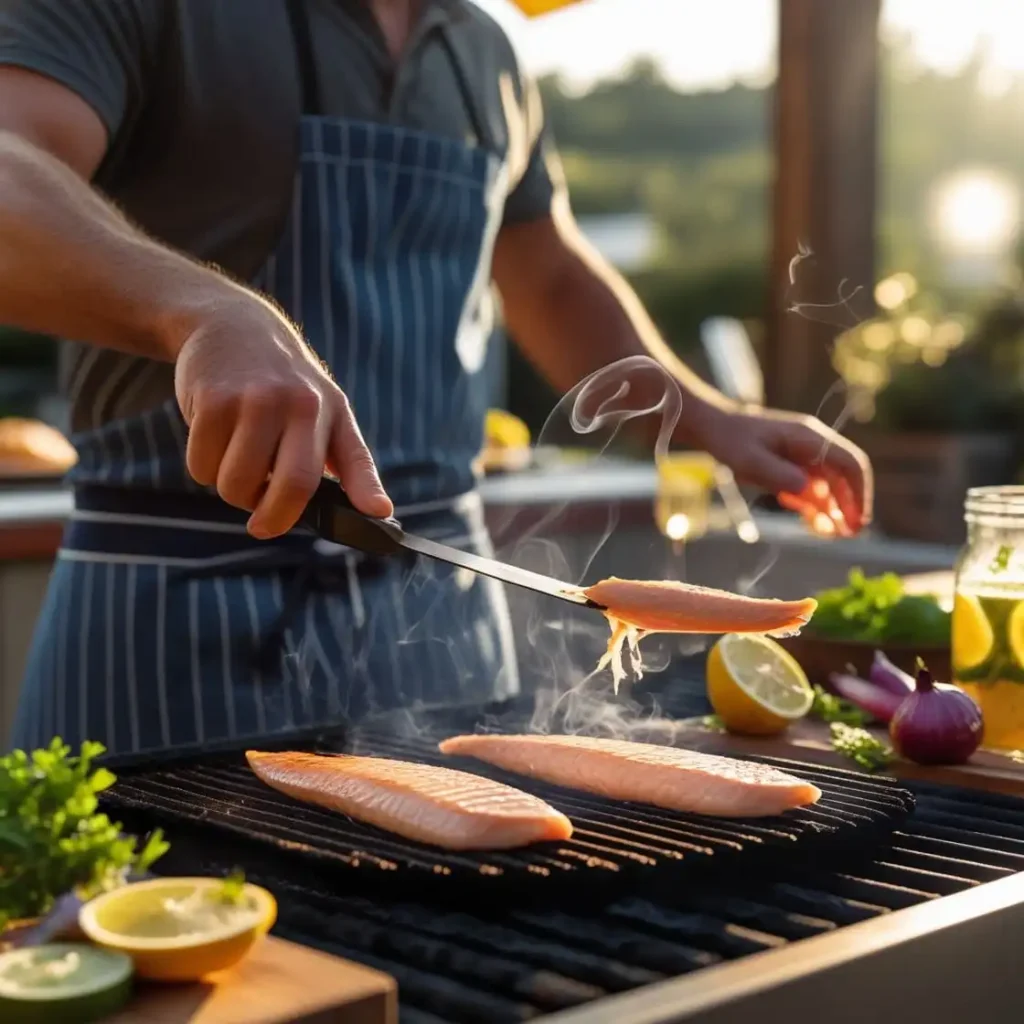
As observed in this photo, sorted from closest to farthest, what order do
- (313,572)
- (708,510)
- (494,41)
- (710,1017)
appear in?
(710,1017) → (313,572) → (494,41) → (708,510)

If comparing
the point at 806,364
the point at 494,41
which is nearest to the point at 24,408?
the point at 806,364

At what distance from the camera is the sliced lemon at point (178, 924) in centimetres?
108

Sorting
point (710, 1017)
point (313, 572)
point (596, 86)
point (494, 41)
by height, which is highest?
point (596, 86)

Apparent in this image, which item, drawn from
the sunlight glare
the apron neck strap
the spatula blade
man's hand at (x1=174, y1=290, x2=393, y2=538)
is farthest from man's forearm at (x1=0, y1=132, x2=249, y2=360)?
the sunlight glare

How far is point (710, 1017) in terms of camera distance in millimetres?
1068

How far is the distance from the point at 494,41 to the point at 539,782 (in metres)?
1.53

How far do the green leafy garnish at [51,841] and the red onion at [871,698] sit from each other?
1225 mm

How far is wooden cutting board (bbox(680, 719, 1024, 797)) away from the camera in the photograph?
1.85 m

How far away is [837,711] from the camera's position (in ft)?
7.02

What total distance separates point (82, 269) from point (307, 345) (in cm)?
38

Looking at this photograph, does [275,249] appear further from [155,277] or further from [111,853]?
[111,853]

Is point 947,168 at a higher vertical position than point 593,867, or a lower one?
higher

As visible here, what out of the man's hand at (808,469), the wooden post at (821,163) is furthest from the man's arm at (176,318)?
the wooden post at (821,163)

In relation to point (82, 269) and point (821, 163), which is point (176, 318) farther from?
point (821, 163)
